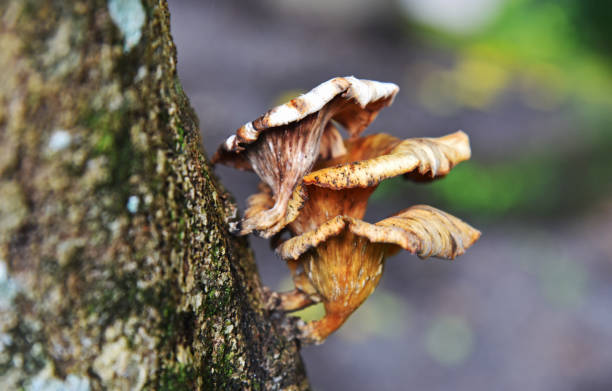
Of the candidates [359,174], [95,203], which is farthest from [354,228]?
[95,203]

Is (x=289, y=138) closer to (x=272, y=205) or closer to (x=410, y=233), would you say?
(x=272, y=205)

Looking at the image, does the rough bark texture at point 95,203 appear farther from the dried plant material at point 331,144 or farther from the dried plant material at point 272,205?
A: the dried plant material at point 331,144

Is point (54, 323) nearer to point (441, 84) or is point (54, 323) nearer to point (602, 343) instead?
point (602, 343)

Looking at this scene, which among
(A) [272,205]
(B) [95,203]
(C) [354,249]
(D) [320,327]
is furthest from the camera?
(D) [320,327]

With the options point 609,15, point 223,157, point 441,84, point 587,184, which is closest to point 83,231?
point 223,157

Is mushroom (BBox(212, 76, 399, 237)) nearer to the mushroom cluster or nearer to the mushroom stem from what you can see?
the mushroom cluster
